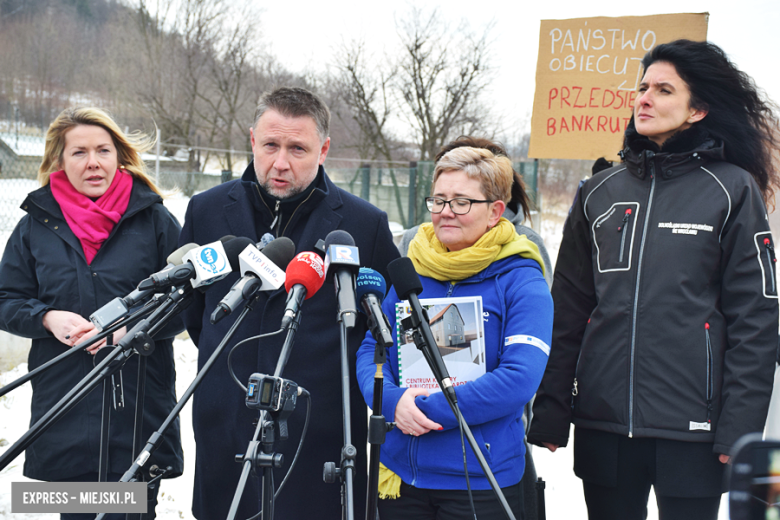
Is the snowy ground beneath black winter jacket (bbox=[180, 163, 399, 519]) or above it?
beneath

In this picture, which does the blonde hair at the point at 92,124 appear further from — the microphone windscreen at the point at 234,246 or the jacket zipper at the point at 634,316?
the jacket zipper at the point at 634,316

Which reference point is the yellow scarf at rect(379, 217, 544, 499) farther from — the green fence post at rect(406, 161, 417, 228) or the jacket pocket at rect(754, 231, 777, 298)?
the green fence post at rect(406, 161, 417, 228)

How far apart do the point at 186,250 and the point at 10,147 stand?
6.81 meters

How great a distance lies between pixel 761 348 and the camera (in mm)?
1899

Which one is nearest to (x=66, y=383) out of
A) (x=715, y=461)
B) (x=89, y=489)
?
(x=89, y=489)

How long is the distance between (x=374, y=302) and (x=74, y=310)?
5.88 ft

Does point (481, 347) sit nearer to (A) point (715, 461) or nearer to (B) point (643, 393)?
(B) point (643, 393)

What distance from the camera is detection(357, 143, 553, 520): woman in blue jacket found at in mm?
1886

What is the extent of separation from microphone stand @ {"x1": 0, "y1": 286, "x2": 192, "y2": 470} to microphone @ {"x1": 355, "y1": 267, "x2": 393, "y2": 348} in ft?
1.56

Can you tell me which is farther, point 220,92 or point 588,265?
point 220,92

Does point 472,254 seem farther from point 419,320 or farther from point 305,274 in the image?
point 305,274

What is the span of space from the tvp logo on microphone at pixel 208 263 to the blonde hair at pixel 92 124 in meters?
1.56

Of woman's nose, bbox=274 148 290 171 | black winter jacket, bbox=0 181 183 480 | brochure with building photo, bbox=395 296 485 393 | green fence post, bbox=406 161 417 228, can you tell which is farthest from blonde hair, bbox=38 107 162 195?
green fence post, bbox=406 161 417 228

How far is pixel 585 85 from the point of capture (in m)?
3.62
